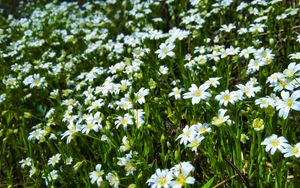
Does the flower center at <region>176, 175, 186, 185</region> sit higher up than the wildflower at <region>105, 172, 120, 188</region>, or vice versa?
the flower center at <region>176, 175, 186, 185</region>

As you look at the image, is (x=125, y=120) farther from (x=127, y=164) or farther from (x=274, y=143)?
(x=274, y=143)

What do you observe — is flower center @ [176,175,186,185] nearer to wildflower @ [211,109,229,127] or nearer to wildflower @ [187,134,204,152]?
wildflower @ [187,134,204,152]

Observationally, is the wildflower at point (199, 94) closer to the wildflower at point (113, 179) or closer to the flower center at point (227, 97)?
the flower center at point (227, 97)

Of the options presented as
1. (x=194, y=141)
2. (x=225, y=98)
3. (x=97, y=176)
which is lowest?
(x=97, y=176)

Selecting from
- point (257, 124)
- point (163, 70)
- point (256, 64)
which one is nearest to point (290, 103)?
point (257, 124)

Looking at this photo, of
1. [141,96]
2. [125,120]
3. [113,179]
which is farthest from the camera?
[141,96]

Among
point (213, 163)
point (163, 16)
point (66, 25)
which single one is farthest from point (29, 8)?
Answer: point (213, 163)

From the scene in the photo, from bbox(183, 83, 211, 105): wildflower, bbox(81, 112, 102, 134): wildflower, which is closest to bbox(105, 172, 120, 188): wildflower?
bbox(81, 112, 102, 134): wildflower

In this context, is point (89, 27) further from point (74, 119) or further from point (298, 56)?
point (298, 56)
